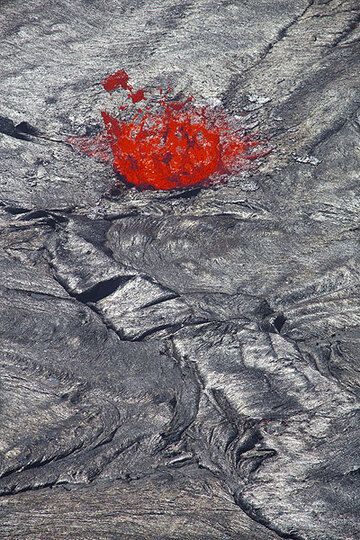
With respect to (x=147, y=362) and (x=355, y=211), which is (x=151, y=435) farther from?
(x=355, y=211)

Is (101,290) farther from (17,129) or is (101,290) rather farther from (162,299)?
(17,129)

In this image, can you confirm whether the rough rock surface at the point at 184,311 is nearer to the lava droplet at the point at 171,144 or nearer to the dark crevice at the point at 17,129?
the dark crevice at the point at 17,129

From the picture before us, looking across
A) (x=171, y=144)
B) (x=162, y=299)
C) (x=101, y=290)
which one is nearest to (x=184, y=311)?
(x=162, y=299)

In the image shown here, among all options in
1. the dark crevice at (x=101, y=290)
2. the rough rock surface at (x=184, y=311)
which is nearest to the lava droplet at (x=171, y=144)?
the rough rock surface at (x=184, y=311)

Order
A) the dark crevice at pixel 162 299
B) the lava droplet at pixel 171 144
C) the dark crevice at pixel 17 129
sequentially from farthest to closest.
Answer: the dark crevice at pixel 17 129 → the lava droplet at pixel 171 144 → the dark crevice at pixel 162 299

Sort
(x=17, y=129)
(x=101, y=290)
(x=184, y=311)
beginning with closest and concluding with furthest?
(x=184, y=311)
(x=101, y=290)
(x=17, y=129)

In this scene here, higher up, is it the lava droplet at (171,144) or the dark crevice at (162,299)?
the lava droplet at (171,144)
